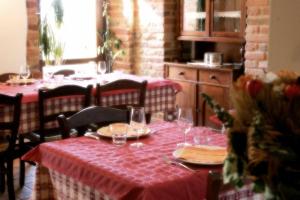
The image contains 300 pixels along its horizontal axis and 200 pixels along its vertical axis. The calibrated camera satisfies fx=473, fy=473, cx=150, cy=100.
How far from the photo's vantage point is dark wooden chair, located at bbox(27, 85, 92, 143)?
3225mm

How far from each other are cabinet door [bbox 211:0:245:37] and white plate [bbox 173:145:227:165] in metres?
2.56

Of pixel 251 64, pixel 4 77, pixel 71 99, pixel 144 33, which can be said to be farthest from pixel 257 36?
pixel 4 77

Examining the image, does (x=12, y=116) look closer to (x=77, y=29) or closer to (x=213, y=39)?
(x=213, y=39)

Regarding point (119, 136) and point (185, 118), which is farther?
point (185, 118)

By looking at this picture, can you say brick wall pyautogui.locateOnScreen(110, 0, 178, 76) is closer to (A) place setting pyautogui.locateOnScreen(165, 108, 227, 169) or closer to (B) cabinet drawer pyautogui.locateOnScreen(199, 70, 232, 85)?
(B) cabinet drawer pyautogui.locateOnScreen(199, 70, 232, 85)

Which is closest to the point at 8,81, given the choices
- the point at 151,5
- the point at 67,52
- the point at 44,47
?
the point at 44,47

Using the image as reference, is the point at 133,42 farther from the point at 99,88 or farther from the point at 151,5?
the point at 99,88

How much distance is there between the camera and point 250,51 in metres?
4.19

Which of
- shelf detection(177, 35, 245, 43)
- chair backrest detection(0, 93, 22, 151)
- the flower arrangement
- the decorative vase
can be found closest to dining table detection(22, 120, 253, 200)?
the flower arrangement

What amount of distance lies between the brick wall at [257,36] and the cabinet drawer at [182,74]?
0.62 m

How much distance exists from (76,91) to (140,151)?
142cm

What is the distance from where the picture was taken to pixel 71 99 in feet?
11.4

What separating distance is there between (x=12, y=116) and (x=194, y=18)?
7.96ft

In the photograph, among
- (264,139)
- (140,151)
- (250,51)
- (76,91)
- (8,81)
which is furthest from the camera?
(250,51)
